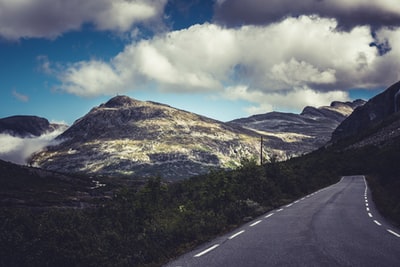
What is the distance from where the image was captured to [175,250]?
12.3 metres

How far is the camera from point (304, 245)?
38.5 ft

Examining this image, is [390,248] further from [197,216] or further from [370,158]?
[370,158]

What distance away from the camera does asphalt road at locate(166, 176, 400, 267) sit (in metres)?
9.84

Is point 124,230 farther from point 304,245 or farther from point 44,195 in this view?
point 44,195

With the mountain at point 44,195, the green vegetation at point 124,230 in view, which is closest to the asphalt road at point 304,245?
the green vegetation at point 124,230

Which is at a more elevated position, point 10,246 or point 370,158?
point 370,158

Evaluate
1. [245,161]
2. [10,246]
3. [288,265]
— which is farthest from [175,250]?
[245,161]

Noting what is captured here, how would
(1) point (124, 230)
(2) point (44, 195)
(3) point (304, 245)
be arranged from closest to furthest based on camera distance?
(3) point (304, 245)
(1) point (124, 230)
(2) point (44, 195)

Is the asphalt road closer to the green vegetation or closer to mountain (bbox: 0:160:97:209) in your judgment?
the green vegetation

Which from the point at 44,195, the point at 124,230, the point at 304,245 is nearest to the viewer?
the point at 304,245

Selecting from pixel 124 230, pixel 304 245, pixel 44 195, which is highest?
pixel 304 245

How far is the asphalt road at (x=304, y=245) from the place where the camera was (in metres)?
9.84

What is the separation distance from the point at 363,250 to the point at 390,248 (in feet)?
3.43

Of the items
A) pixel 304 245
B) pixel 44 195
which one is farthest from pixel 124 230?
pixel 44 195
